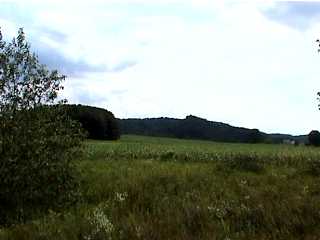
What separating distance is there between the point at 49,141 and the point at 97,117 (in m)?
55.0

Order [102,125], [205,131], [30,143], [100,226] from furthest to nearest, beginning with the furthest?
[205,131]
[102,125]
[30,143]
[100,226]

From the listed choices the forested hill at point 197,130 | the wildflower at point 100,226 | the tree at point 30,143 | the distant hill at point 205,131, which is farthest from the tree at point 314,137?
the wildflower at point 100,226

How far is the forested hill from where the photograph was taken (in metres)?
77.6

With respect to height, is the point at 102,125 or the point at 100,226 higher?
the point at 102,125

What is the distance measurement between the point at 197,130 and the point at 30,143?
67.2 m

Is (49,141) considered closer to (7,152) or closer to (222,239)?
(7,152)

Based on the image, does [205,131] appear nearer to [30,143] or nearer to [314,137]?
[314,137]

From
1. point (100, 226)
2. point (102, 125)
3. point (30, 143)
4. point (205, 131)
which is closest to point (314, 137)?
point (205, 131)

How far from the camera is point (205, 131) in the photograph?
7962 cm

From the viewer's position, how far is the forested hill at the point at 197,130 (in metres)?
77.6

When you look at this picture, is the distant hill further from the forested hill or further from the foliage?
the foliage

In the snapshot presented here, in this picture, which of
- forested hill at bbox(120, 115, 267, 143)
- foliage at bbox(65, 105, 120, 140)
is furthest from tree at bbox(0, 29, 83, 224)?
forested hill at bbox(120, 115, 267, 143)

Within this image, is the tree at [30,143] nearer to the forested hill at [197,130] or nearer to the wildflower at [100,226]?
the wildflower at [100,226]

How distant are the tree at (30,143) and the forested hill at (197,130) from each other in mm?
58161
